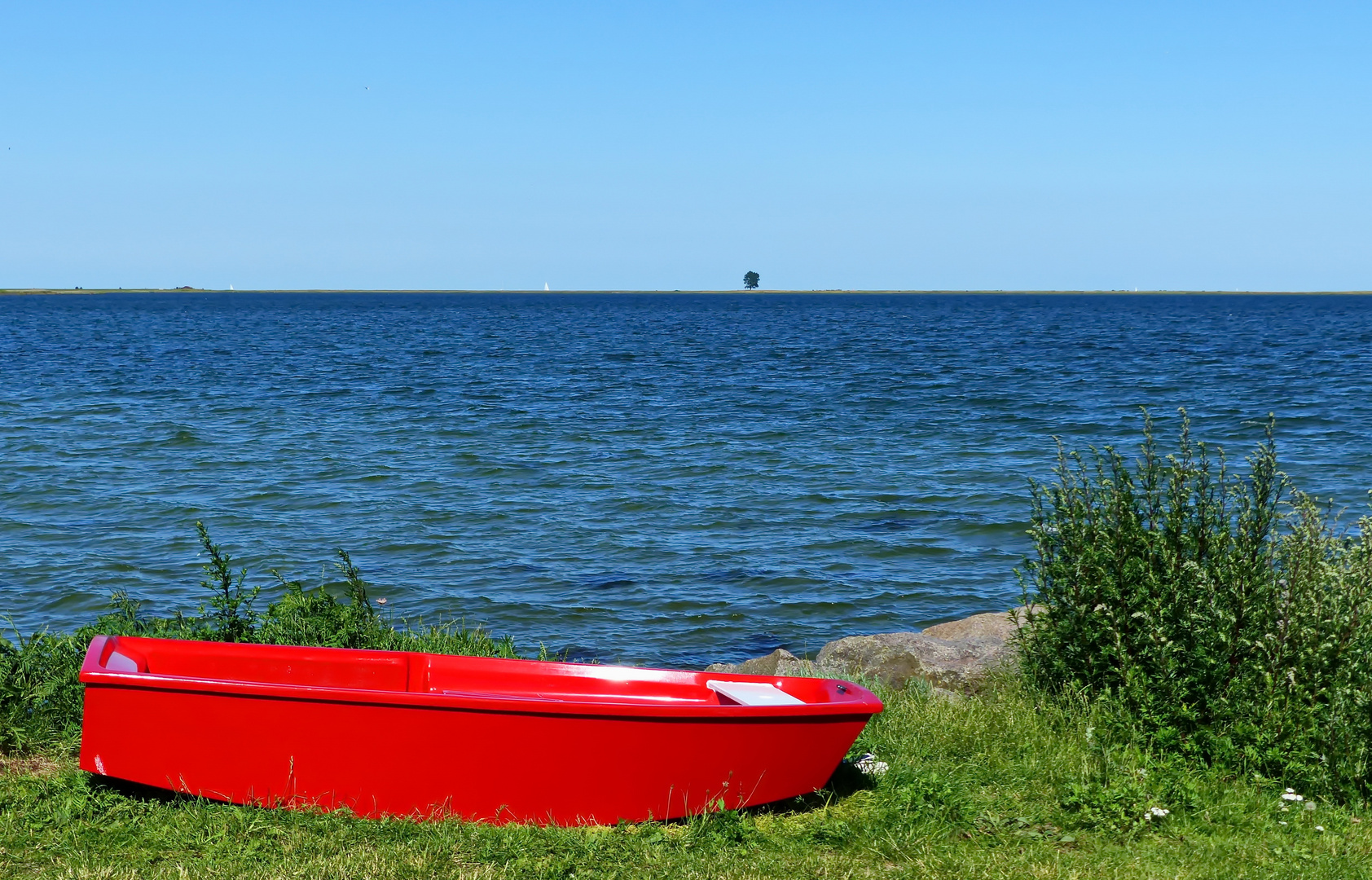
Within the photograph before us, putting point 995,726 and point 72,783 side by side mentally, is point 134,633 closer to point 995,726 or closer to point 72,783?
point 72,783

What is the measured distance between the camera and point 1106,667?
7.57m

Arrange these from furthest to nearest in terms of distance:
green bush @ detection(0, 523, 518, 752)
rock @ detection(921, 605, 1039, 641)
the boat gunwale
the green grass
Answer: rock @ detection(921, 605, 1039, 641)
green bush @ detection(0, 523, 518, 752)
the boat gunwale
the green grass

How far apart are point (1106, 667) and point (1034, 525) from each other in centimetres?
105

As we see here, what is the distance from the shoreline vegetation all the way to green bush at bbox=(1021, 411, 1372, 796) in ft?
0.05

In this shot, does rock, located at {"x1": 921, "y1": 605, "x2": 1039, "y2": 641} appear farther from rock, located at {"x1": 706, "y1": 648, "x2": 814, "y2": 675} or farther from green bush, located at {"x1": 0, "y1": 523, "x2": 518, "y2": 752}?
green bush, located at {"x1": 0, "y1": 523, "x2": 518, "y2": 752}

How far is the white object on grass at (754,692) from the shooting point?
22.9 ft

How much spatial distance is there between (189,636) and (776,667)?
4518 millimetres

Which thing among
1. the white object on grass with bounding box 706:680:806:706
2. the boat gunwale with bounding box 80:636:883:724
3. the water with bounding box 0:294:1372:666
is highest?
the boat gunwale with bounding box 80:636:883:724

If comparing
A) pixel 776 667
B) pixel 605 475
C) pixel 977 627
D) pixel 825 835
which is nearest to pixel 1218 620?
pixel 825 835

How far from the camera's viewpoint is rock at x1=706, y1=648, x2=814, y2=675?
9148mm

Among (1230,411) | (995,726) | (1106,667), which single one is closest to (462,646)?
(995,726)

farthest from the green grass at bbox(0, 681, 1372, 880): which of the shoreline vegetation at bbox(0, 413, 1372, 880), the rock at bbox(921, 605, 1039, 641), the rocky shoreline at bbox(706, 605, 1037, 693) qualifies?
the rock at bbox(921, 605, 1039, 641)

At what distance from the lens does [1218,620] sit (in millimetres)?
6965

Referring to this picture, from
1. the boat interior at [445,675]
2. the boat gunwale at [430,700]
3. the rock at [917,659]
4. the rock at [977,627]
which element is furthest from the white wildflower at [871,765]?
the rock at [977,627]
